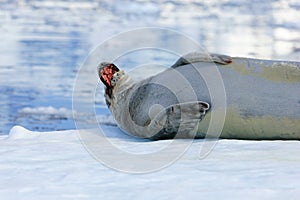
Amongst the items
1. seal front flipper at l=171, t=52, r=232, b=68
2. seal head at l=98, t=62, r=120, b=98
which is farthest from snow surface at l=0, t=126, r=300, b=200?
seal head at l=98, t=62, r=120, b=98

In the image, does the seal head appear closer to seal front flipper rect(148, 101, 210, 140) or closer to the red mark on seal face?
the red mark on seal face

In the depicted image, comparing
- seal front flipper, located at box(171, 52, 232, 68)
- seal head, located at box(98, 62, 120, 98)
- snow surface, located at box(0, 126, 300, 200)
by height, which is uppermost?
seal front flipper, located at box(171, 52, 232, 68)

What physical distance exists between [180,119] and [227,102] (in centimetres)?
26

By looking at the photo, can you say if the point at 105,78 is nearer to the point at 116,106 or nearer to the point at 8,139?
the point at 116,106

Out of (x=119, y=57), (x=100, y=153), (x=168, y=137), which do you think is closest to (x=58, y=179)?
(x=100, y=153)

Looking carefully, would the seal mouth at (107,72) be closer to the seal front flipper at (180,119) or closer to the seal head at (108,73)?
the seal head at (108,73)

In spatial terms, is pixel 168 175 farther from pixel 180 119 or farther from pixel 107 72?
pixel 107 72

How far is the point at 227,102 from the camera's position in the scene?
10.5 ft

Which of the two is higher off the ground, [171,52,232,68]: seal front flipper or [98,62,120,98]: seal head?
[171,52,232,68]: seal front flipper

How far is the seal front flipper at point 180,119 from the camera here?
3.20m

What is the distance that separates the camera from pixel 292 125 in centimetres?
311

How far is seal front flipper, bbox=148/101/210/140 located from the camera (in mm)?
3196

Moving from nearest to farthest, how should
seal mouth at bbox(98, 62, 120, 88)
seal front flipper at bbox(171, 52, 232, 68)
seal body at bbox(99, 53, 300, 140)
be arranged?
seal body at bbox(99, 53, 300, 140), seal front flipper at bbox(171, 52, 232, 68), seal mouth at bbox(98, 62, 120, 88)

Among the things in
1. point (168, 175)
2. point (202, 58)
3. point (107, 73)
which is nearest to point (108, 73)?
point (107, 73)
